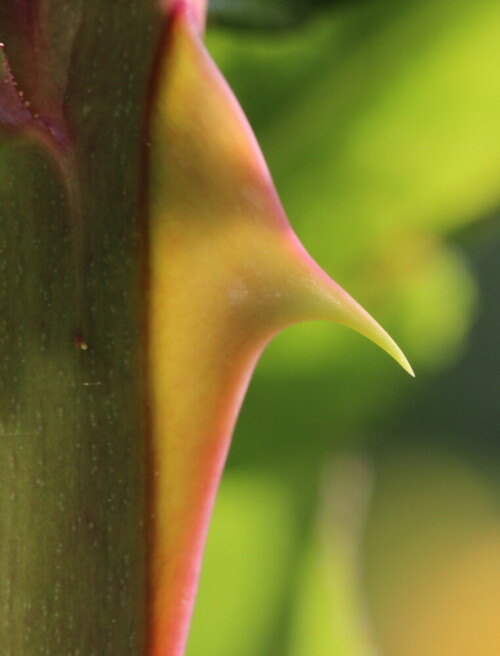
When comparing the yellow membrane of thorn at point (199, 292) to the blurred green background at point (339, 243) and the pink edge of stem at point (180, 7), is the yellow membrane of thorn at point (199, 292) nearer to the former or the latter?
the pink edge of stem at point (180, 7)

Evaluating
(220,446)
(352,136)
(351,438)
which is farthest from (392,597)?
(220,446)

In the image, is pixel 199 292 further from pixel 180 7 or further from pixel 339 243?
pixel 339 243

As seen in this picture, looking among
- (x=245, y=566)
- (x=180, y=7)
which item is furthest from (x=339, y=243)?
(x=180, y=7)

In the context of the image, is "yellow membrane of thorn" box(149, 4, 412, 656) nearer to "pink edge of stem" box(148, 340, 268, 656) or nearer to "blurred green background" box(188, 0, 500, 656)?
"pink edge of stem" box(148, 340, 268, 656)

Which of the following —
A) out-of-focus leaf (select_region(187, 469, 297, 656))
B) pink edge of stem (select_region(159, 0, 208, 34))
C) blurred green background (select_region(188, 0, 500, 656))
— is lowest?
out-of-focus leaf (select_region(187, 469, 297, 656))

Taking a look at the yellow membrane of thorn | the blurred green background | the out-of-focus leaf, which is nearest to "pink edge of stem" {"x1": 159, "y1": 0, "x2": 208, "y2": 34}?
the yellow membrane of thorn

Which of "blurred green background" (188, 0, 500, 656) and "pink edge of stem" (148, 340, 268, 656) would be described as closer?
"pink edge of stem" (148, 340, 268, 656)

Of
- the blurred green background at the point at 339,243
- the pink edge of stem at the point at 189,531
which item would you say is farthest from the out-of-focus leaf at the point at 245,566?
the pink edge of stem at the point at 189,531
